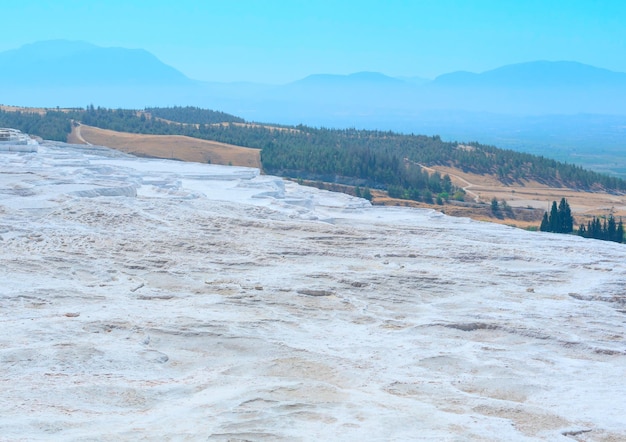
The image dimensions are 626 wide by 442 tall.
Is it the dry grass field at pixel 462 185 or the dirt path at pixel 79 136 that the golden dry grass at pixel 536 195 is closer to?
the dry grass field at pixel 462 185

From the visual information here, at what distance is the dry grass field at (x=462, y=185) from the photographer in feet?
168

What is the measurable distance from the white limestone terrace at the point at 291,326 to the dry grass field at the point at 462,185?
2532cm

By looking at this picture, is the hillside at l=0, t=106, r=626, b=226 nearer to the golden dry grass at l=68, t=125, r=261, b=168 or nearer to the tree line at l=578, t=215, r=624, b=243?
the golden dry grass at l=68, t=125, r=261, b=168

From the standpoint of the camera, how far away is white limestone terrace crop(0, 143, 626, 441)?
10.8 meters

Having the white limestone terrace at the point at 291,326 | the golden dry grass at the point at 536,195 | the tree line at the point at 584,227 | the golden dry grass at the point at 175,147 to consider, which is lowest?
the white limestone terrace at the point at 291,326

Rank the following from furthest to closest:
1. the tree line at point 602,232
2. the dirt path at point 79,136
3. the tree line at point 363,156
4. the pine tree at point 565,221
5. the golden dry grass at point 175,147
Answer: the dirt path at point 79,136 → the golden dry grass at point 175,147 → the tree line at point 363,156 → the pine tree at point 565,221 → the tree line at point 602,232

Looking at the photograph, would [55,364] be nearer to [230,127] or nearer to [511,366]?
[511,366]

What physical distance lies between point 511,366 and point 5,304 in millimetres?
8337

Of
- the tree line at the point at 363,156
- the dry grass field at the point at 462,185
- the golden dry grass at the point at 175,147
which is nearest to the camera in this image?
the dry grass field at the point at 462,185

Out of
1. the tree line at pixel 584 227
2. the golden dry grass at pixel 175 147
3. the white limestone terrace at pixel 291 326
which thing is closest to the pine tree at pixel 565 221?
the tree line at pixel 584 227

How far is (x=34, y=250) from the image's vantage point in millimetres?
18859

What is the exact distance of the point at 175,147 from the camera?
63281 mm

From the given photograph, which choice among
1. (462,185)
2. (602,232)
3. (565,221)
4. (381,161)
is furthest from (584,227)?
(462,185)

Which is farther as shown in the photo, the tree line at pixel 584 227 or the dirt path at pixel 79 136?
the dirt path at pixel 79 136
